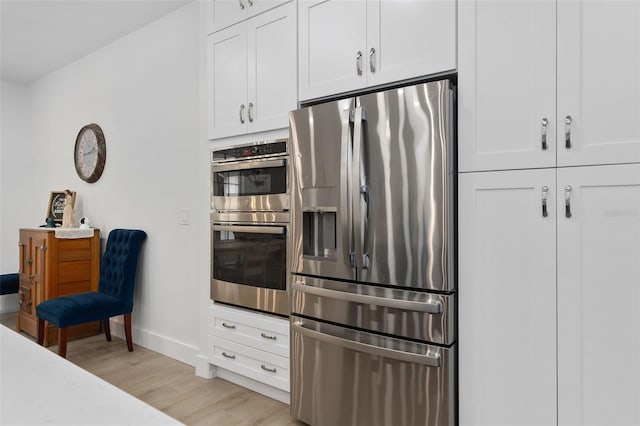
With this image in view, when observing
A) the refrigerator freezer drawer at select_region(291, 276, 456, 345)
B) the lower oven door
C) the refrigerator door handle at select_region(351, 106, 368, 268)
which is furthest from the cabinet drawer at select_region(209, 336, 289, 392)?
the refrigerator door handle at select_region(351, 106, 368, 268)

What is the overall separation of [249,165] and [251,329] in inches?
41.5

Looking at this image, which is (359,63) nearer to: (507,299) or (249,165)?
(249,165)

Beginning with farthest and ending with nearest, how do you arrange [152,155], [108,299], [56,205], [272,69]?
[56,205] < [152,155] < [108,299] < [272,69]

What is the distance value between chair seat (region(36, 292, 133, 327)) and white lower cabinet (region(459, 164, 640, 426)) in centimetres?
282

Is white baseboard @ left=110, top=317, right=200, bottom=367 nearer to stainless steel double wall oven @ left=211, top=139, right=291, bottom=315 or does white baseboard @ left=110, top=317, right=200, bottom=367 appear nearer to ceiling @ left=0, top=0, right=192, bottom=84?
stainless steel double wall oven @ left=211, top=139, right=291, bottom=315

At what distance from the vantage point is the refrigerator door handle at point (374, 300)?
1.80 metres

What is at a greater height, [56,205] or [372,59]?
[372,59]

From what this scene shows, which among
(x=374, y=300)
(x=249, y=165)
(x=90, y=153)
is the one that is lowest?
(x=374, y=300)

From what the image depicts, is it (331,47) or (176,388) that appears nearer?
(331,47)

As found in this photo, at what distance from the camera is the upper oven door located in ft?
8.10

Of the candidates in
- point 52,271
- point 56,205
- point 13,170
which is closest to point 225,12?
point 52,271

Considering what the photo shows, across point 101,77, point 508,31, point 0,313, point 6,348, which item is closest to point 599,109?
point 508,31

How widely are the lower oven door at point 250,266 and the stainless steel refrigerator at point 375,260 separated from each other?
191 mm

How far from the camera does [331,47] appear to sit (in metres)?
2.21
